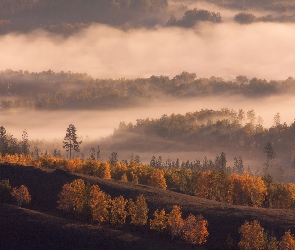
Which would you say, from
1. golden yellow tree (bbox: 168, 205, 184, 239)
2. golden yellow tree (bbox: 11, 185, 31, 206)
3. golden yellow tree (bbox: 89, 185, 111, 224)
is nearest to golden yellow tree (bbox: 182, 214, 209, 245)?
golden yellow tree (bbox: 168, 205, 184, 239)

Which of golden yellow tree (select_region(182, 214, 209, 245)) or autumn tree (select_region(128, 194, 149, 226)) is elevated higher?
autumn tree (select_region(128, 194, 149, 226))

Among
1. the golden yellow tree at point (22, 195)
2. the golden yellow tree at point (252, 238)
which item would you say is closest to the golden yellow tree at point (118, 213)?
the golden yellow tree at point (22, 195)

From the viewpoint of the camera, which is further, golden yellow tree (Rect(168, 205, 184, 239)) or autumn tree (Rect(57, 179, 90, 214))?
autumn tree (Rect(57, 179, 90, 214))

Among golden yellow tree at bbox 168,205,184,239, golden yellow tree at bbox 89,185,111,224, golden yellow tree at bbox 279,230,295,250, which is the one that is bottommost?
golden yellow tree at bbox 279,230,295,250

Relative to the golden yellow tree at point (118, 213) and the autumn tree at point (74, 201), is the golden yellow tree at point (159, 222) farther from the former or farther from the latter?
the autumn tree at point (74, 201)

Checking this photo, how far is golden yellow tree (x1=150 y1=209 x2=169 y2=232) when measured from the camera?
183m

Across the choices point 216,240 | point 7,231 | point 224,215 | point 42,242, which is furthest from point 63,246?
point 224,215

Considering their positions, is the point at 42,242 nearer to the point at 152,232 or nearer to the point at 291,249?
the point at 152,232

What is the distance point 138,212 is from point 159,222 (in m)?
8.52

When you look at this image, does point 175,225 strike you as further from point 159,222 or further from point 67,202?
point 67,202

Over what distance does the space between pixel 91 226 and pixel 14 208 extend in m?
25.1

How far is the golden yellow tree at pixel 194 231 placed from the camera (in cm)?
17538

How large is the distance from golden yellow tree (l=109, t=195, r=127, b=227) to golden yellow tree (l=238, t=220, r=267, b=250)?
119 ft

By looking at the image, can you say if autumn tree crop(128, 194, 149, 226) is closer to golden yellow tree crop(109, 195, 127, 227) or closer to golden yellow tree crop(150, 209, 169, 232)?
golden yellow tree crop(109, 195, 127, 227)
